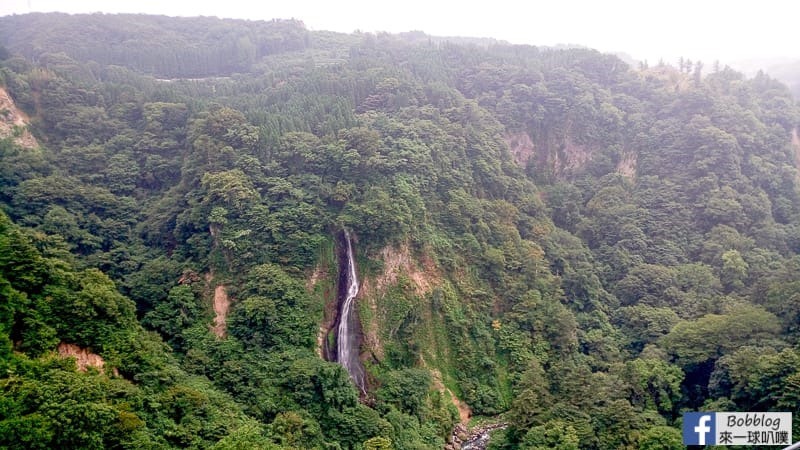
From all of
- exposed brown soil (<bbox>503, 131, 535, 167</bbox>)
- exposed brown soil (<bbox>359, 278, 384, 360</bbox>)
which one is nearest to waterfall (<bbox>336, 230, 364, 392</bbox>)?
exposed brown soil (<bbox>359, 278, 384, 360</bbox>)

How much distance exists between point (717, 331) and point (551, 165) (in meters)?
28.5

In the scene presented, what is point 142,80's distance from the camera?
53531 mm

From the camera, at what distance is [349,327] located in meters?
33.6

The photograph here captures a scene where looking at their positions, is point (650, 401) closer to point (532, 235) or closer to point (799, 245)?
point (532, 235)

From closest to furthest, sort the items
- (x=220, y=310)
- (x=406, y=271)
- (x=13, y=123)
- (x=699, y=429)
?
1. (x=699, y=429)
2. (x=220, y=310)
3. (x=406, y=271)
4. (x=13, y=123)

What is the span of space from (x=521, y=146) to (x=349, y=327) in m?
30.6

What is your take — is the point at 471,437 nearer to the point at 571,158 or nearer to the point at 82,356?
the point at 82,356

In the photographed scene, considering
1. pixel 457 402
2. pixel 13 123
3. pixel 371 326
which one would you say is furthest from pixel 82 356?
pixel 13 123

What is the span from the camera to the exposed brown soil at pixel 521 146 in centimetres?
5409

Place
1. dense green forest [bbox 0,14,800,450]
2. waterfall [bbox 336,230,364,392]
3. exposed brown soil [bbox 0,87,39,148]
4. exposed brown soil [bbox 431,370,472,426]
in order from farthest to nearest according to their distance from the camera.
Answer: exposed brown soil [bbox 0,87,39,148]
waterfall [bbox 336,230,364,392]
exposed brown soil [bbox 431,370,472,426]
dense green forest [bbox 0,14,800,450]

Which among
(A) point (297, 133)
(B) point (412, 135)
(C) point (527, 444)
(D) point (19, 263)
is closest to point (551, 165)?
(B) point (412, 135)

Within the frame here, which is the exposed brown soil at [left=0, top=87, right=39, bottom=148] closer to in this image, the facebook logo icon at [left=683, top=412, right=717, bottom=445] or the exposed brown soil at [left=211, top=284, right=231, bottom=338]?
the exposed brown soil at [left=211, top=284, right=231, bottom=338]

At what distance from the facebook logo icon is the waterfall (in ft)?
61.3

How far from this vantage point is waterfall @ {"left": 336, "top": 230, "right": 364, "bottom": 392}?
32.5m
